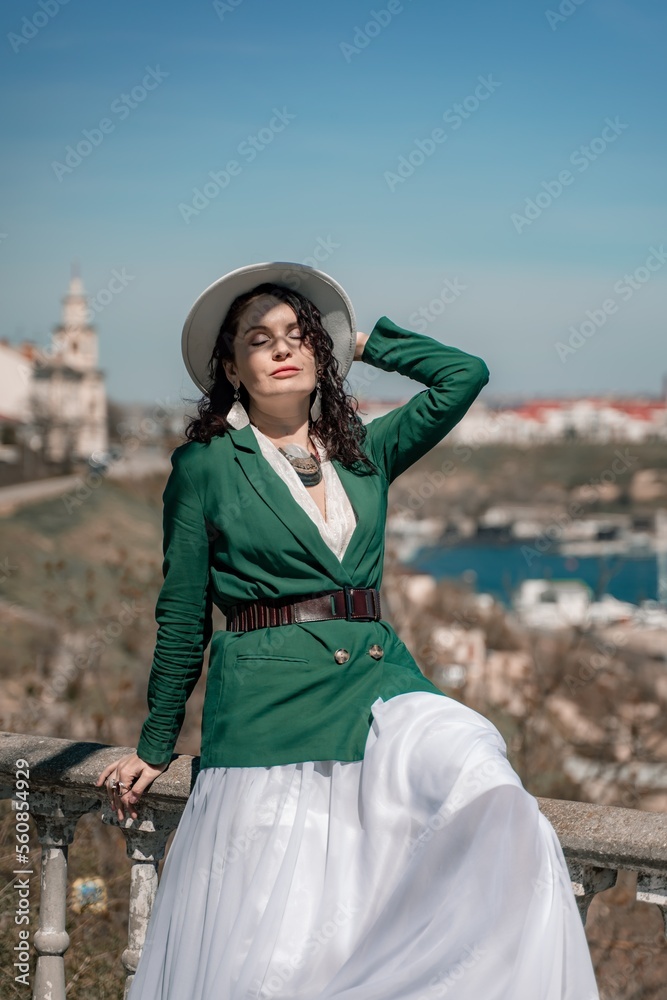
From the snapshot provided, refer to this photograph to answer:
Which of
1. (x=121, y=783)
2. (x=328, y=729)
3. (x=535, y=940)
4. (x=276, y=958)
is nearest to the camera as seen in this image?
(x=535, y=940)

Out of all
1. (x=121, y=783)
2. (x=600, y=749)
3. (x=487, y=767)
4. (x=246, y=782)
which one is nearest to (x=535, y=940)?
(x=487, y=767)

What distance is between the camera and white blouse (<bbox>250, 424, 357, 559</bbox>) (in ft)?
8.52

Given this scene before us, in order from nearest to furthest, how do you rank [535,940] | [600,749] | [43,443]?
1. [535,940]
2. [600,749]
3. [43,443]

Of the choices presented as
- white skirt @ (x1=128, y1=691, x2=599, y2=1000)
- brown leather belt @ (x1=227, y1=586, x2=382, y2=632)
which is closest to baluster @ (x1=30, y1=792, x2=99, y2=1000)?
white skirt @ (x1=128, y1=691, x2=599, y2=1000)

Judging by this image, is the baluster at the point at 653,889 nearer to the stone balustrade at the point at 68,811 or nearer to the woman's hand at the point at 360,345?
the stone balustrade at the point at 68,811

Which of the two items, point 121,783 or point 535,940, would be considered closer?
point 535,940

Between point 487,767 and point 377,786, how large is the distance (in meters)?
0.23

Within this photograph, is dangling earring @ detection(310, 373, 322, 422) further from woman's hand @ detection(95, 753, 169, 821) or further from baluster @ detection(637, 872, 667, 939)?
baluster @ detection(637, 872, 667, 939)

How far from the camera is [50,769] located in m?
2.84

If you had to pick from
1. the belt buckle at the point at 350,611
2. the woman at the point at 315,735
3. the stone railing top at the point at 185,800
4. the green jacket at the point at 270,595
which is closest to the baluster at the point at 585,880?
the stone railing top at the point at 185,800

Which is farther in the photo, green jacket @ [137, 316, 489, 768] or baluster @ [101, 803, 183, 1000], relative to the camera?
baluster @ [101, 803, 183, 1000]

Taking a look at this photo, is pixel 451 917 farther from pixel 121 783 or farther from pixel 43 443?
Result: pixel 43 443

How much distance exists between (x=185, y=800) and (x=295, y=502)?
72cm

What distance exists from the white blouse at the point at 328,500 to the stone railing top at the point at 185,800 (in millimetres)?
623
